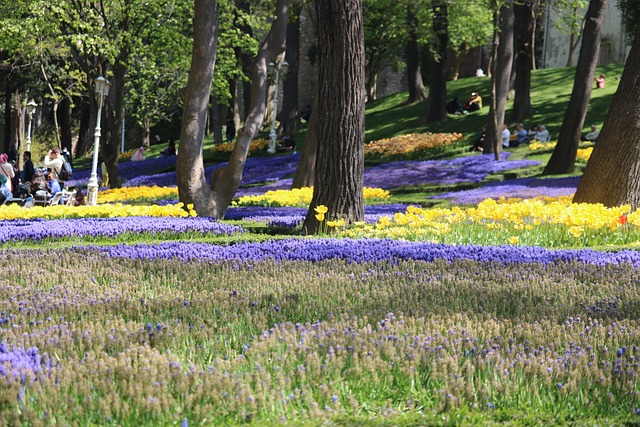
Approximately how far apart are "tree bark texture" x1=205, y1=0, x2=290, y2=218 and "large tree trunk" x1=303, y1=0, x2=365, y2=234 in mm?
3347

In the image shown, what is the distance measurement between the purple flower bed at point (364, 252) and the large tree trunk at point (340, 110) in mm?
1888

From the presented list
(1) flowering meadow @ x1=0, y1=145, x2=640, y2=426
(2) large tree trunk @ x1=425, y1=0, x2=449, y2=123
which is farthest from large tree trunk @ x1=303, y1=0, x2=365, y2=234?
(2) large tree trunk @ x1=425, y1=0, x2=449, y2=123

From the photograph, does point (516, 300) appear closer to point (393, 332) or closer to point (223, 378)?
point (393, 332)

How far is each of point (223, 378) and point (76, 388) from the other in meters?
0.68

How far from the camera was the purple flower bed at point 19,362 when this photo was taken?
4332 millimetres

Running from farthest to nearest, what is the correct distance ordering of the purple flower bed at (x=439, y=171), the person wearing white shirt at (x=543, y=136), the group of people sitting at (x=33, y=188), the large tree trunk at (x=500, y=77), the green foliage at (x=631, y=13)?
the green foliage at (x=631, y=13)
the person wearing white shirt at (x=543, y=136)
the large tree trunk at (x=500, y=77)
the purple flower bed at (x=439, y=171)
the group of people sitting at (x=33, y=188)

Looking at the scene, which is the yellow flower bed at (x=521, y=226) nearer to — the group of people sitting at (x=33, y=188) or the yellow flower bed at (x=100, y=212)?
the yellow flower bed at (x=100, y=212)

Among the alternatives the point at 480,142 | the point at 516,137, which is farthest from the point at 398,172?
the point at 516,137

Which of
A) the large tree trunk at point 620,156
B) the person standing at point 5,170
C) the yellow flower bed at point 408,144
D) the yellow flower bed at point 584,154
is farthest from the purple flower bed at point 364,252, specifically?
the yellow flower bed at point 408,144

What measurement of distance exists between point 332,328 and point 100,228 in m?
6.36

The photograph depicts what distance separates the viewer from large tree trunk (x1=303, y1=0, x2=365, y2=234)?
11203mm

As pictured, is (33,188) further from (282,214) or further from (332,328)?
(332,328)

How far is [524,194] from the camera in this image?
18609mm

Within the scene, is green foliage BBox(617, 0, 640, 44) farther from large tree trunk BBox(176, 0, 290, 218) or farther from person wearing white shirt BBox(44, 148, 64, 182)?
large tree trunk BBox(176, 0, 290, 218)
